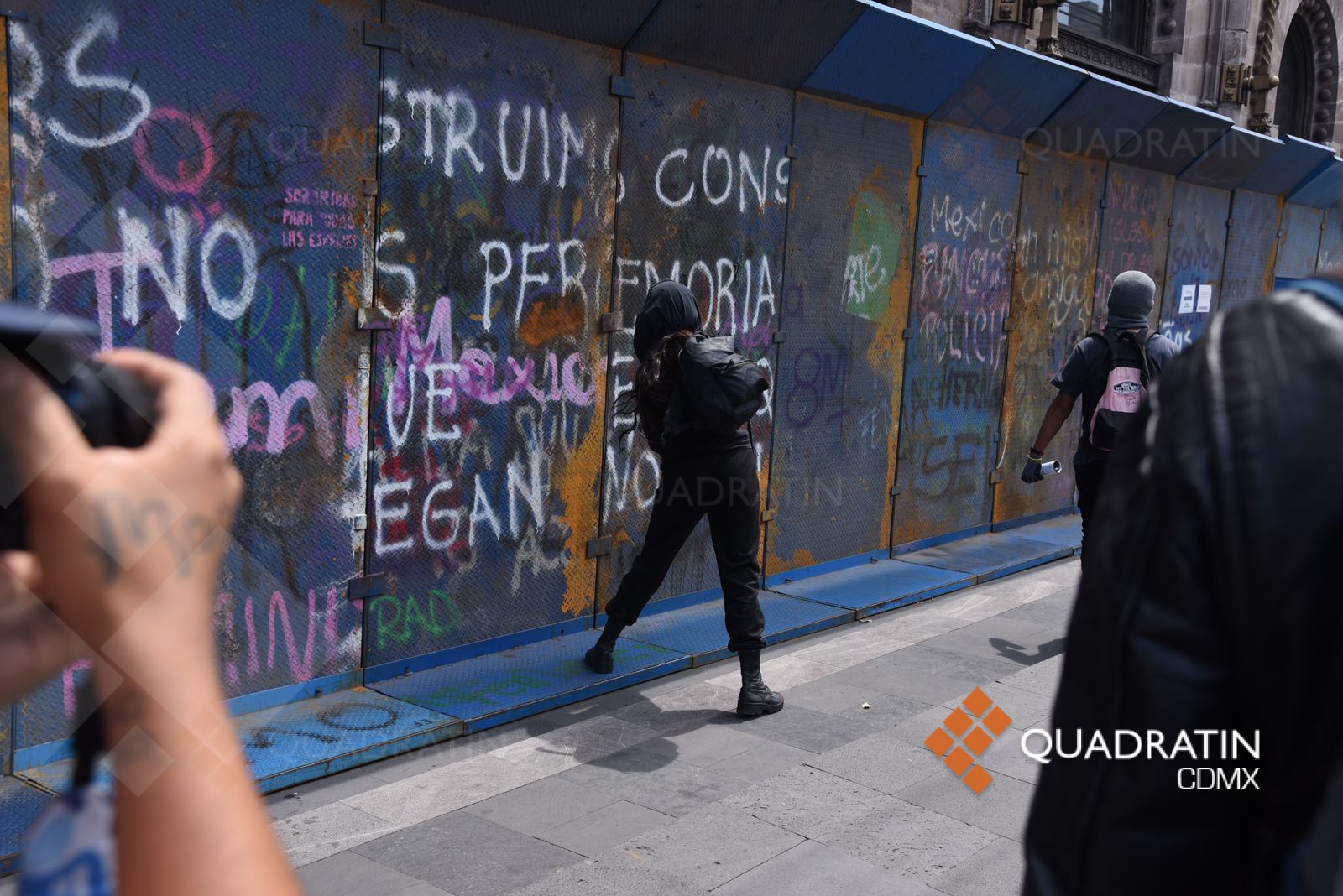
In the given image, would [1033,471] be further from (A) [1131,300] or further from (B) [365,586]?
(B) [365,586]

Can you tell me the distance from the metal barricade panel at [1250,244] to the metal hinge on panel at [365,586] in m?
10.3

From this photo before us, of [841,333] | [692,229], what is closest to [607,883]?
[692,229]

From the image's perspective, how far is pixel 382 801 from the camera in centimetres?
462

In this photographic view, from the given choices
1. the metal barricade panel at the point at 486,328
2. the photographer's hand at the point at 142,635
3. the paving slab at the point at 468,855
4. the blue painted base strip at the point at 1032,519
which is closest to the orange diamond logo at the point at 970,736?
the paving slab at the point at 468,855

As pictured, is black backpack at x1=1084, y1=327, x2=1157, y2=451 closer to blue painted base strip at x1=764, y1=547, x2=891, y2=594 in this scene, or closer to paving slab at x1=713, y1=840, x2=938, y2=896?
blue painted base strip at x1=764, y1=547, x2=891, y2=594

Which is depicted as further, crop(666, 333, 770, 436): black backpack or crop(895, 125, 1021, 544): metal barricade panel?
crop(895, 125, 1021, 544): metal barricade panel

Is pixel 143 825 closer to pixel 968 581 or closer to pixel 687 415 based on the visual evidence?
A: pixel 687 415

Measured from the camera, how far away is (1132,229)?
11.2m

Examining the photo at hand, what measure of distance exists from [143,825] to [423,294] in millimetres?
4907

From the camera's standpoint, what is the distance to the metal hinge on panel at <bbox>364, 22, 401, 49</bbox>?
518 centimetres

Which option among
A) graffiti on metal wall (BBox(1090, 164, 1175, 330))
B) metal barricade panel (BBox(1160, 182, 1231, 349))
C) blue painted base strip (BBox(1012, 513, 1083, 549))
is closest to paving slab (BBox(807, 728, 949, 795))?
blue painted base strip (BBox(1012, 513, 1083, 549))

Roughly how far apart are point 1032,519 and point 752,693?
5.68 metres

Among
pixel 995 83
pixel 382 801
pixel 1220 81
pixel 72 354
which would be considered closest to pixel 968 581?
pixel 995 83

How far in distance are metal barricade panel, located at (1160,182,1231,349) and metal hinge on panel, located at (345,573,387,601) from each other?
8.84 meters
